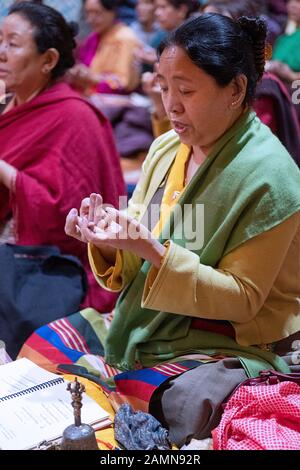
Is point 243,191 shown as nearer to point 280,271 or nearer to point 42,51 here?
point 280,271

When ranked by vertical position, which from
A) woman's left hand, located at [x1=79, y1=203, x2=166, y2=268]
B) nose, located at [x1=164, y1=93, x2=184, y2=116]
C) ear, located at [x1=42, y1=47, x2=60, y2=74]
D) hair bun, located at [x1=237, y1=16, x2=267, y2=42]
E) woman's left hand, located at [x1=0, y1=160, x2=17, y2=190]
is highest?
hair bun, located at [x1=237, y1=16, x2=267, y2=42]

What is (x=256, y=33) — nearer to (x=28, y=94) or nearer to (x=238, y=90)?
(x=238, y=90)

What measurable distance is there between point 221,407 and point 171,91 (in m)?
0.65

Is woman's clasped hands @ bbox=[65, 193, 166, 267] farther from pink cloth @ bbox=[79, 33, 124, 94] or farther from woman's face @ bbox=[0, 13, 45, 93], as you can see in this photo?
pink cloth @ bbox=[79, 33, 124, 94]

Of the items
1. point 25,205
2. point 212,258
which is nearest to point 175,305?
point 212,258

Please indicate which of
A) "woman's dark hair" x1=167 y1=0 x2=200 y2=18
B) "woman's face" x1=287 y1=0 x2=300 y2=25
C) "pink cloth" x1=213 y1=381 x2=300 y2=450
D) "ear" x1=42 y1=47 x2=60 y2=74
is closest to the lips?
"pink cloth" x1=213 y1=381 x2=300 y2=450

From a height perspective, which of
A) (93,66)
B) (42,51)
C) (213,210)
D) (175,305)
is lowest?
(93,66)

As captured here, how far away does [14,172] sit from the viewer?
2.12 metres

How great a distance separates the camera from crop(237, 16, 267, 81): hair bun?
1487 millimetres

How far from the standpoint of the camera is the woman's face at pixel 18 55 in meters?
2.14

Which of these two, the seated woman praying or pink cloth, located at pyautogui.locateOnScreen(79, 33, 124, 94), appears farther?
pink cloth, located at pyautogui.locateOnScreen(79, 33, 124, 94)

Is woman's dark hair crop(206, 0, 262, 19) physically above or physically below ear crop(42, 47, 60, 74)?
above

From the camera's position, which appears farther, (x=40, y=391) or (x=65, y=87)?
(x=65, y=87)

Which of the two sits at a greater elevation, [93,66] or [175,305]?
[175,305]
